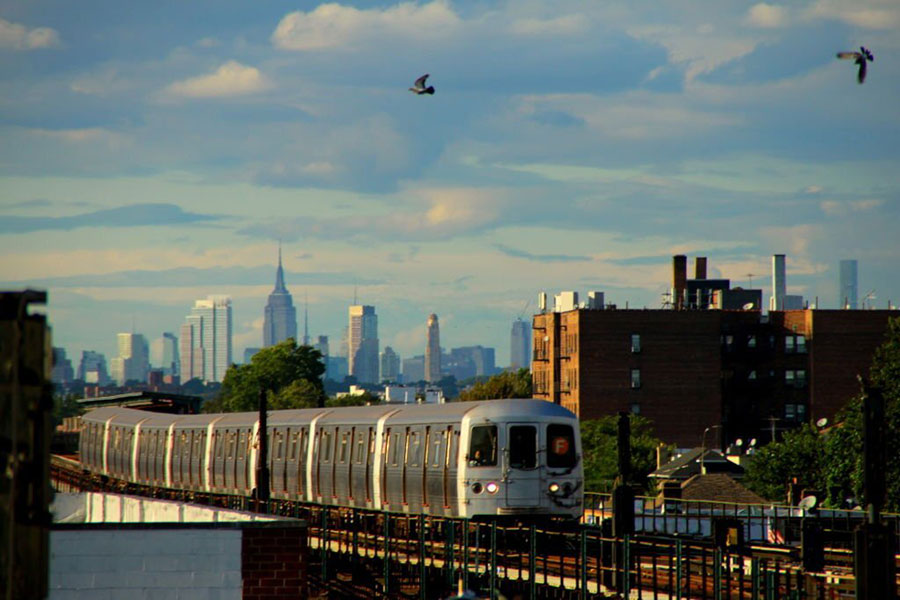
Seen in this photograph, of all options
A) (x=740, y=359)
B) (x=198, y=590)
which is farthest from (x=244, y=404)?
(x=198, y=590)

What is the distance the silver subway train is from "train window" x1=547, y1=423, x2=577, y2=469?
0.07 feet

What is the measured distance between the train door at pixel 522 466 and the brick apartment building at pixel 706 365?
105879mm

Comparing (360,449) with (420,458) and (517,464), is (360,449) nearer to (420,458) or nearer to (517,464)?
(420,458)

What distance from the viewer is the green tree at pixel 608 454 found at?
114188 mm

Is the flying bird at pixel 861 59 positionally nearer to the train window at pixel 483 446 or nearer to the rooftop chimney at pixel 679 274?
the train window at pixel 483 446

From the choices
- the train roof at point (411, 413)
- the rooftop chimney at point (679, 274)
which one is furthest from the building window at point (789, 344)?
the train roof at point (411, 413)

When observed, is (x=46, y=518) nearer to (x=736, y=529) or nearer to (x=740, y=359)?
(x=736, y=529)

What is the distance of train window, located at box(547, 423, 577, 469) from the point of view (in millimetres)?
33625

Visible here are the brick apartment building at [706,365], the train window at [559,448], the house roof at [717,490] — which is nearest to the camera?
the train window at [559,448]

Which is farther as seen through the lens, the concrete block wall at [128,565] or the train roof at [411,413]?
the train roof at [411,413]

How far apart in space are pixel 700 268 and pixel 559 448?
5729 inches

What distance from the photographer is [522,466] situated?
33.3m

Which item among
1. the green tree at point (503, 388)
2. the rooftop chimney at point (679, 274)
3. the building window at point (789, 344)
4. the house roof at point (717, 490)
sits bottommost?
the house roof at point (717, 490)

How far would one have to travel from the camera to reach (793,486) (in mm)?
58094
